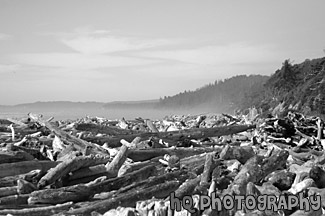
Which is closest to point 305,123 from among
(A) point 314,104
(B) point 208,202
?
(B) point 208,202

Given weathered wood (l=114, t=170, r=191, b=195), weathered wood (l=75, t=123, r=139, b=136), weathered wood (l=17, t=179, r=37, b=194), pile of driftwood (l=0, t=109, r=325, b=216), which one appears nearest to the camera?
pile of driftwood (l=0, t=109, r=325, b=216)

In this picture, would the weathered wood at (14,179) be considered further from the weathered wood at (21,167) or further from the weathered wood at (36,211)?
the weathered wood at (36,211)

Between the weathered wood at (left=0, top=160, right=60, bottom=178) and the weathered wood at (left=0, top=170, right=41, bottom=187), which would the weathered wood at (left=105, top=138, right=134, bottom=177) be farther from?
the weathered wood at (left=0, top=170, right=41, bottom=187)

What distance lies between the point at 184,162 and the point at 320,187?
2.32 metres

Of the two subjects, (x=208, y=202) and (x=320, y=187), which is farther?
(x=320, y=187)

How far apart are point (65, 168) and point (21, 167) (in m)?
1.08

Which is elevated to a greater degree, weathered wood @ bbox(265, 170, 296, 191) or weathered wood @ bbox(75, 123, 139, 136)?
weathered wood @ bbox(75, 123, 139, 136)

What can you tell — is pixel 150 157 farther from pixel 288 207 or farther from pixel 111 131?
pixel 288 207

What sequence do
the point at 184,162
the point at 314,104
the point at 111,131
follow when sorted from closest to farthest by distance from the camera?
the point at 184,162 → the point at 111,131 → the point at 314,104

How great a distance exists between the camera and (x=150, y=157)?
26.6 feet

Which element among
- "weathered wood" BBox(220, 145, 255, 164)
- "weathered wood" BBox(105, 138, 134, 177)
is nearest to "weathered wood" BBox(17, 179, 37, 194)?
"weathered wood" BBox(105, 138, 134, 177)

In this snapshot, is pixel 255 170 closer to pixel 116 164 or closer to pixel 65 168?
pixel 116 164

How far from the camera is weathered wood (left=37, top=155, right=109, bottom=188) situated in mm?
5913
